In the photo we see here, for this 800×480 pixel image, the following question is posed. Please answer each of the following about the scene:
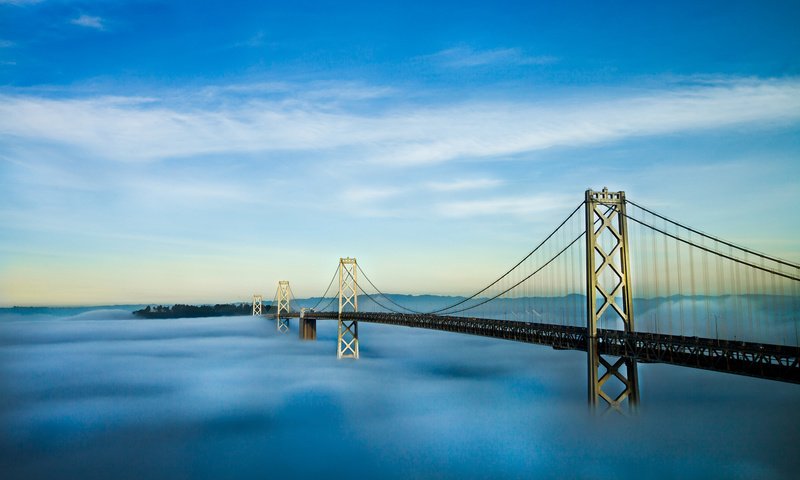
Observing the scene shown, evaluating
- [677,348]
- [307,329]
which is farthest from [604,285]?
[307,329]

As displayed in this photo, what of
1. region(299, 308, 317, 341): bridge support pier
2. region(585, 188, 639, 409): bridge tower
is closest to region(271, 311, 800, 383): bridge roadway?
region(585, 188, 639, 409): bridge tower

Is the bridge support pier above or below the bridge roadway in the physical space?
below

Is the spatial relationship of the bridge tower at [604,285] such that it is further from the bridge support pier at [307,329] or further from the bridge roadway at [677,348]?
the bridge support pier at [307,329]

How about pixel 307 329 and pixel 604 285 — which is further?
pixel 307 329

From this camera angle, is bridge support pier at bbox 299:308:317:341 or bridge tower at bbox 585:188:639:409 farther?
bridge support pier at bbox 299:308:317:341

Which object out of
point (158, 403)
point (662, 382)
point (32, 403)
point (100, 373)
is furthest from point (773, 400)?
point (100, 373)

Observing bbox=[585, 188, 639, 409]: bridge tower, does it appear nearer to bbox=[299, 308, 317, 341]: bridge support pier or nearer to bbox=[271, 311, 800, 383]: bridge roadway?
bbox=[271, 311, 800, 383]: bridge roadway

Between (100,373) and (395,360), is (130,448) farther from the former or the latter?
(395,360)

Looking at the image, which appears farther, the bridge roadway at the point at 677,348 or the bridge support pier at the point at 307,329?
the bridge support pier at the point at 307,329

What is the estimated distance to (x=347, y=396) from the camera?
54.6 metres

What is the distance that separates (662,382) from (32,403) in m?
66.7

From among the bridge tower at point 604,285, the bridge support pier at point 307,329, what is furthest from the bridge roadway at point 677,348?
the bridge support pier at point 307,329

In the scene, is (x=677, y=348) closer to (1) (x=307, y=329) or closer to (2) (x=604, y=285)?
(2) (x=604, y=285)

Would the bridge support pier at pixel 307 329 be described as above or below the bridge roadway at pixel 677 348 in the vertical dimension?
below
